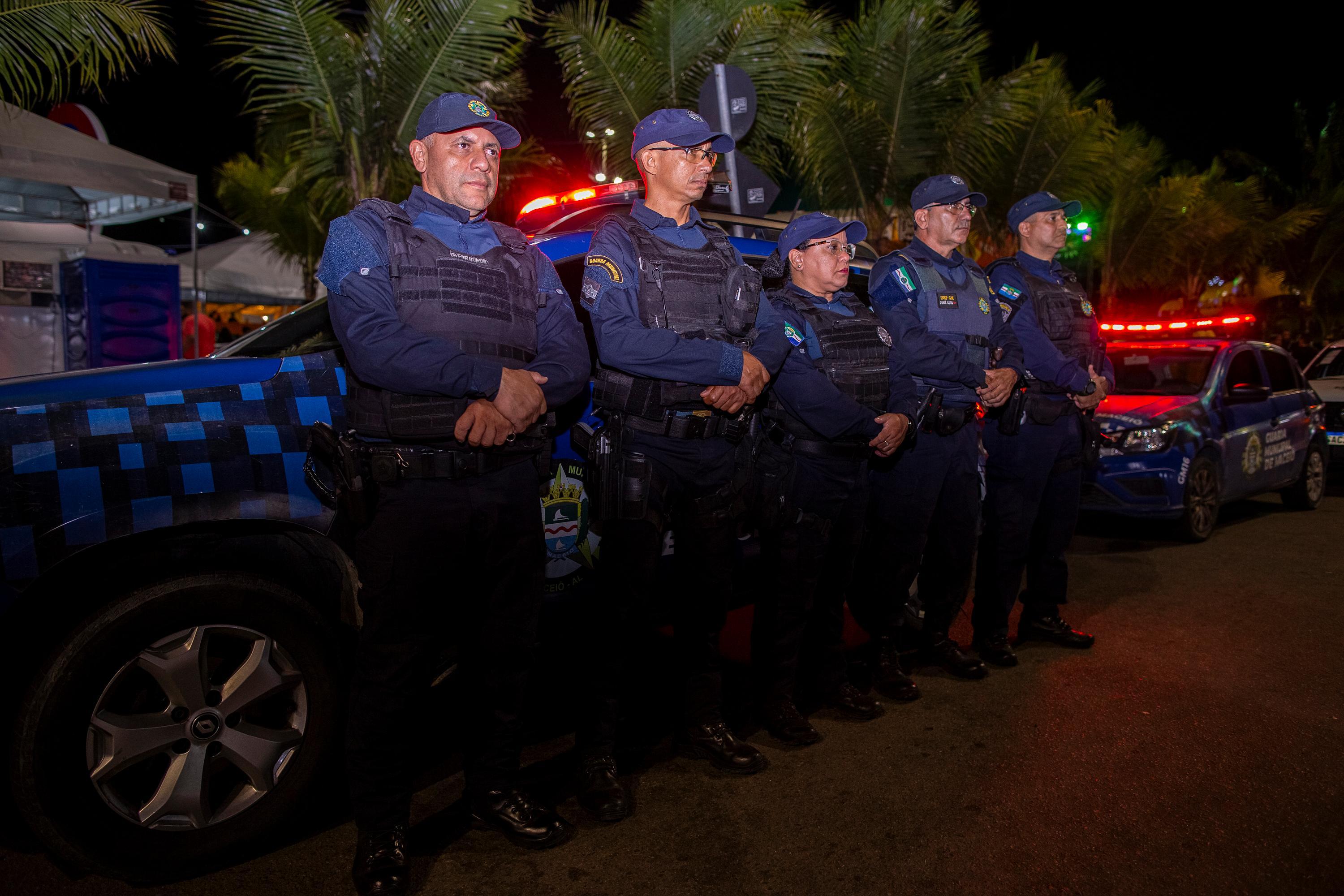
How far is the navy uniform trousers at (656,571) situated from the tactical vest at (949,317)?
1236 mm

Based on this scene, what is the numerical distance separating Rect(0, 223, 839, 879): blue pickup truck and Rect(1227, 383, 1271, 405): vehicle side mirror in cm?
694

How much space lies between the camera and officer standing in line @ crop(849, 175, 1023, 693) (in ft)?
12.7

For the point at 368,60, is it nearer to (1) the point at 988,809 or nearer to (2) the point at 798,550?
(2) the point at 798,550

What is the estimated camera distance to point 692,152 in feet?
10.4

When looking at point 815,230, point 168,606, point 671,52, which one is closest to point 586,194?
point 815,230

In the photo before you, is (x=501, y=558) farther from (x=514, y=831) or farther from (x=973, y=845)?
(x=973, y=845)

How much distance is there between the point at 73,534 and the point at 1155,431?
6891 millimetres

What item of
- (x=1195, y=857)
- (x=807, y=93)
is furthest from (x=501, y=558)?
(x=807, y=93)

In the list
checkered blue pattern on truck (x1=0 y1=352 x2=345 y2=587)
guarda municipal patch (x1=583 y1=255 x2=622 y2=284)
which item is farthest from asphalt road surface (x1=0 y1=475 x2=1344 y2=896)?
guarda municipal patch (x1=583 y1=255 x2=622 y2=284)

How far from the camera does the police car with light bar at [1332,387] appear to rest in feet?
32.5

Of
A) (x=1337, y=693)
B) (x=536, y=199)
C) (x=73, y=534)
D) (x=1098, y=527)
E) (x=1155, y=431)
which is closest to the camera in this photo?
(x=73, y=534)

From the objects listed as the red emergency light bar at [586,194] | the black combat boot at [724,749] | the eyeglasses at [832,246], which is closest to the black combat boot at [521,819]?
the black combat boot at [724,749]

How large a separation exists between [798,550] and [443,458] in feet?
4.92

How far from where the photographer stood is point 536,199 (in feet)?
16.1
